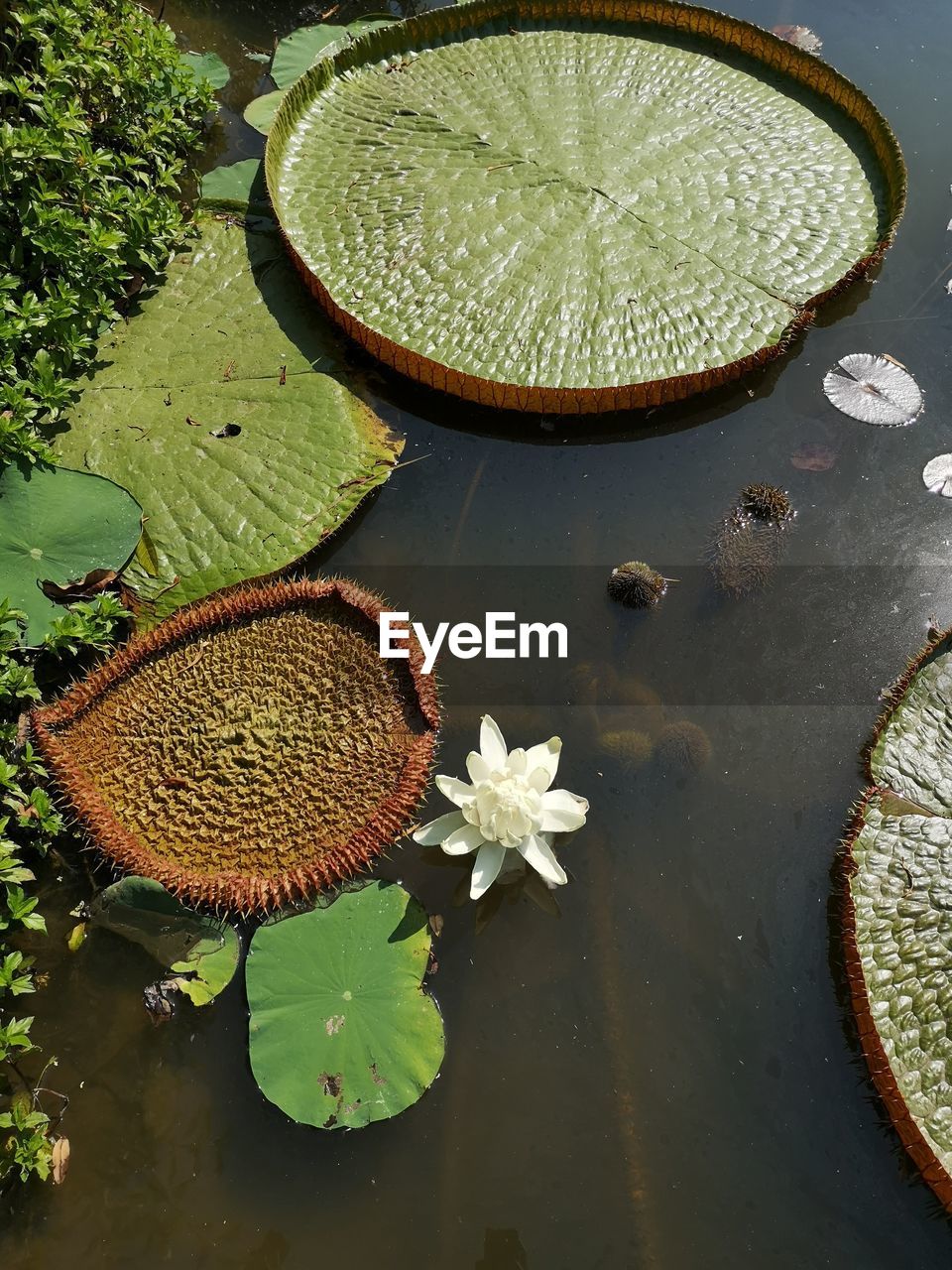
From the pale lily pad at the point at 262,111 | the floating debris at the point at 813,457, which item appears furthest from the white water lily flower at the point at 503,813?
the pale lily pad at the point at 262,111

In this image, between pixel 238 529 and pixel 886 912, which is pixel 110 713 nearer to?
pixel 238 529

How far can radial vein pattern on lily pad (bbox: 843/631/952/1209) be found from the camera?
288 cm

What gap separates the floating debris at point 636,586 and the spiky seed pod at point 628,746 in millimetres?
614

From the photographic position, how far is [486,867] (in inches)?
129

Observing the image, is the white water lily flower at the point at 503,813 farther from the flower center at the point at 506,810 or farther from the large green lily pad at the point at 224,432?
the large green lily pad at the point at 224,432

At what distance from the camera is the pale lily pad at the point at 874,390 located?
4527 mm

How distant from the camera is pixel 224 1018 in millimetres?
3248

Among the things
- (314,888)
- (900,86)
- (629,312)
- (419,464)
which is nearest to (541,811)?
(314,888)

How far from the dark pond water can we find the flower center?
39cm

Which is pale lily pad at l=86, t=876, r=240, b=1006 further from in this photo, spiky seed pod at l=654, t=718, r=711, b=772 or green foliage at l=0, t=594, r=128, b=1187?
spiky seed pod at l=654, t=718, r=711, b=772

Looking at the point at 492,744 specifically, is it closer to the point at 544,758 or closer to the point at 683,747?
the point at 544,758

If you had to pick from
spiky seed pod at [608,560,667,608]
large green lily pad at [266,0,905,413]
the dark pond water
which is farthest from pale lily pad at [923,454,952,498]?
spiky seed pod at [608,560,667,608]

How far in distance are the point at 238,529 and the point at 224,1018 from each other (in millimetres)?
1977

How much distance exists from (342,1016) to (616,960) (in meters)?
1.02
